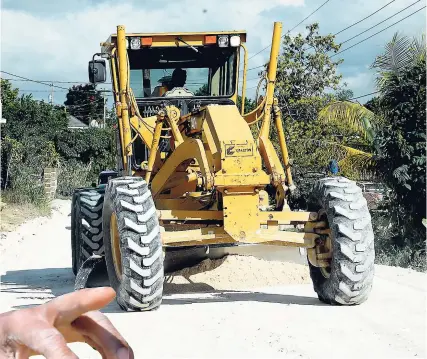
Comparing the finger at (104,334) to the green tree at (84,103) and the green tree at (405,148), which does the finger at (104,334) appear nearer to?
the green tree at (405,148)

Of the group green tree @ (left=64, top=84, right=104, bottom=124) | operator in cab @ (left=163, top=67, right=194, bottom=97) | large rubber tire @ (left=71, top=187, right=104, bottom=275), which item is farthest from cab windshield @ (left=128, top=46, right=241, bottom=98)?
green tree @ (left=64, top=84, right=104, bottom=124)

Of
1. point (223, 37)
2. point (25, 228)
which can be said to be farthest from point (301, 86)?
point (223, 37)

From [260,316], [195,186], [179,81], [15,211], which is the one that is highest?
[179,81]

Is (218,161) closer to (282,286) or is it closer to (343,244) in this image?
(343,244)

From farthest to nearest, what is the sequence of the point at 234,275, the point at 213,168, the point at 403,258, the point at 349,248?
1. the point at 403,258
2. the point at 234,275
3. the point at 213,168
4. the point at 349,248

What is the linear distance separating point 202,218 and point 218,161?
0.68 meters

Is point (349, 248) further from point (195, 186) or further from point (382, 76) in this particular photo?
point (382, 76)

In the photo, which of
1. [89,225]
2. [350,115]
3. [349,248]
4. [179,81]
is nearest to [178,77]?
[179,81]

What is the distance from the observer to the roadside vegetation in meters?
14.2

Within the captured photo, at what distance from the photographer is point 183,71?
10.0 metres

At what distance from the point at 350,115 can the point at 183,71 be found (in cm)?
925

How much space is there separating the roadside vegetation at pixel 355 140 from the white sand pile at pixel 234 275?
4.10 ft

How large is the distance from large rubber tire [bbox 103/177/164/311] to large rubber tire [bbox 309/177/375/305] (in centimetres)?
173

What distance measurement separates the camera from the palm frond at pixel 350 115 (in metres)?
17.8
